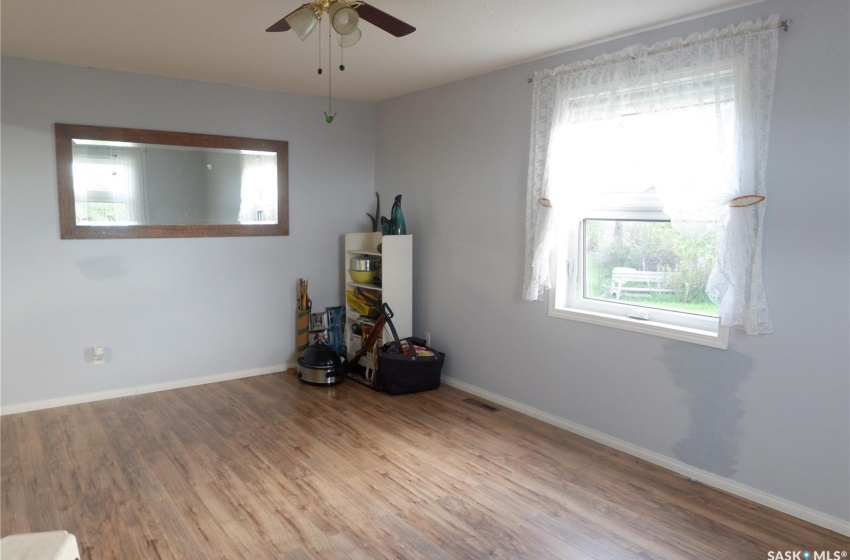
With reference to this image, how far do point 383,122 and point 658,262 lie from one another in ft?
9.71

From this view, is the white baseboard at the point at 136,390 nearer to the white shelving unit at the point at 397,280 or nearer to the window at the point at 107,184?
the white shelving unit at the point at 397,280

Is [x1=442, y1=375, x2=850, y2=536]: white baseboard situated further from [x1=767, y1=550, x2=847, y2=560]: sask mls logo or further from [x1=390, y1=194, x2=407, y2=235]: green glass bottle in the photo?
[x1=390, y1=194, x2=407, y2=235]: green glass bottle

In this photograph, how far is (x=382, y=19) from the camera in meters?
2.38

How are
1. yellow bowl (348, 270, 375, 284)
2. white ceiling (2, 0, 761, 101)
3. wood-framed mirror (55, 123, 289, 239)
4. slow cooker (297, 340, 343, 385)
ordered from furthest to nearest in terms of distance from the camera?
yellow bowl (348, 270, 375, 284)
slow cooker (297, 340, 343, 385)
wood-framed mirror (55, 123, 289, 239)
white ceiling (2, 0, 761, 101)

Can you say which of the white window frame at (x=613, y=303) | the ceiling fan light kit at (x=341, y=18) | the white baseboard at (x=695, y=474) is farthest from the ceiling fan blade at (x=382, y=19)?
the white baseboard at (x=695, y=474)

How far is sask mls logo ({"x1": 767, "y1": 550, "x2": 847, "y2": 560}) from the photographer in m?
2.40

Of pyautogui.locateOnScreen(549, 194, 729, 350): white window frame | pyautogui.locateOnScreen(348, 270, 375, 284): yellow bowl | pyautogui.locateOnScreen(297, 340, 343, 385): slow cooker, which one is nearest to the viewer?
pyautogui.locateOnScreen(549, 194, 729, 350): white window frame

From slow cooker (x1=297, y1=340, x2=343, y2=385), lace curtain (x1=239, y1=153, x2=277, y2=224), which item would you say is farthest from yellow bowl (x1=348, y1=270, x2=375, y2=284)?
lace curtain (x1=239, y1=153, x2=277, y2=224)

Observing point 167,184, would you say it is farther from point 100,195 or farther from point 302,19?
point 302,19

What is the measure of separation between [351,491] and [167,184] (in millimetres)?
2793

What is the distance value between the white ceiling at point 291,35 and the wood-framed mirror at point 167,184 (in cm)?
51

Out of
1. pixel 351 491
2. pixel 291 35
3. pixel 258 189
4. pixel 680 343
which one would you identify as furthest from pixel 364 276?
pixel 680 343

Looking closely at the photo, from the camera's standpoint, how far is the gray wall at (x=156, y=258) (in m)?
3.95

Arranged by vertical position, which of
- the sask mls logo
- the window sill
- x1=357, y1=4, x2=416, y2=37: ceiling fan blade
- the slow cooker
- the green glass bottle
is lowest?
the sask mls logo
